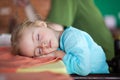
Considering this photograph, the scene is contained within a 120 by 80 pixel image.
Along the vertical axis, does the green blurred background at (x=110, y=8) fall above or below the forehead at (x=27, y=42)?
above

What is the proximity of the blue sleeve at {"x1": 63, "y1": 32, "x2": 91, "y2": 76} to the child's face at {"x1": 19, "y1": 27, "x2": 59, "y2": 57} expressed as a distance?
8cm

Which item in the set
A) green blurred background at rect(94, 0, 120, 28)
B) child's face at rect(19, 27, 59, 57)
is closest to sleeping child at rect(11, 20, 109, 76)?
child's face at rect(19, 27, 59, 57)

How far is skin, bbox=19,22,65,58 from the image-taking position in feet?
5.37

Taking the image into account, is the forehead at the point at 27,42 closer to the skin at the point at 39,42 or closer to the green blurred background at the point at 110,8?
the skin at the point at 39,42

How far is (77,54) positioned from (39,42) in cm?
21

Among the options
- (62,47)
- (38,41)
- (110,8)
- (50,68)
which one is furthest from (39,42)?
(110,8)

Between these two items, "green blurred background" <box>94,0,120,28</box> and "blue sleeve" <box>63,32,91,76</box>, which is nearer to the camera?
"blue sleeve" <box>63,32,91,76</box>

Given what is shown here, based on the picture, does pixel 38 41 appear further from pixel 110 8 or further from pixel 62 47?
pixel 110 8

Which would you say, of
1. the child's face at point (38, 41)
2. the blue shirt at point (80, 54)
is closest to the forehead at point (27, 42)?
the child's face at point (38, 41)

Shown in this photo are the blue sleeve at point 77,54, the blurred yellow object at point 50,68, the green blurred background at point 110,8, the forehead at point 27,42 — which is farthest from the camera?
the green blurred background at point 110,8

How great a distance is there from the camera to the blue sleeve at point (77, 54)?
5.08 feet

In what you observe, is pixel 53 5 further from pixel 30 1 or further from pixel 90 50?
pixel 90 50

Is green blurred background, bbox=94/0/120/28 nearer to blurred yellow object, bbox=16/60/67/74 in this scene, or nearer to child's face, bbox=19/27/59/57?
child's face, bbox=19/27/59/57

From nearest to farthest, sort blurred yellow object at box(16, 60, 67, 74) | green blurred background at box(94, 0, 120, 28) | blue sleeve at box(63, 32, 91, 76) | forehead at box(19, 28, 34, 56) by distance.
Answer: blurred yellow object at box(16, 60, 67, 74), blue sleeve at box(63, 32, 91, 76), forehead at box(19, 28, 34, 56), green blurred background at box(94, 0, 120, 28)
